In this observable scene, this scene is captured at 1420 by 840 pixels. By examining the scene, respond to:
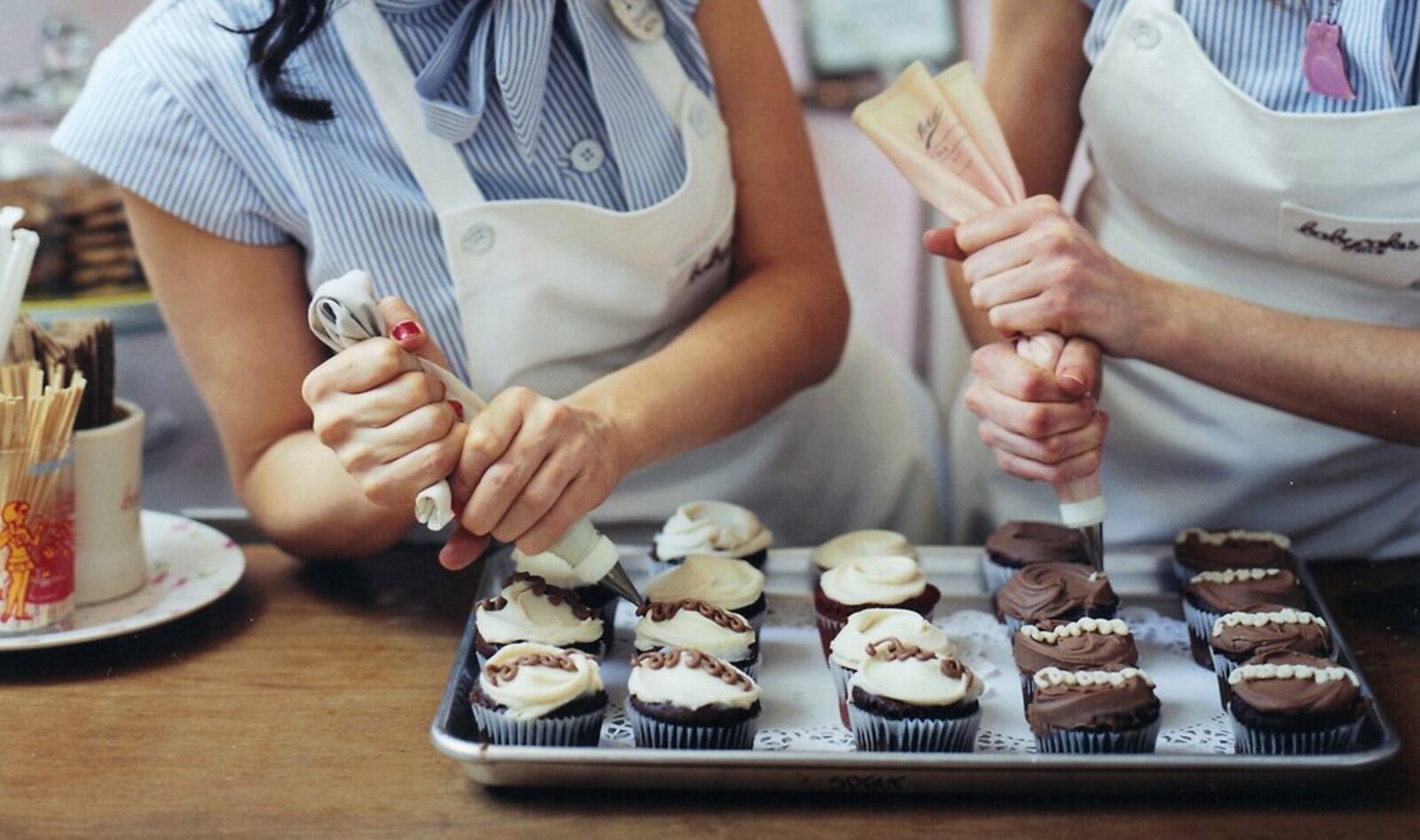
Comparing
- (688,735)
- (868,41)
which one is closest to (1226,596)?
(688,735)

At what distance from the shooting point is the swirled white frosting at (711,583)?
158 centimetres

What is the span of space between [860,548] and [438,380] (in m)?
0.59

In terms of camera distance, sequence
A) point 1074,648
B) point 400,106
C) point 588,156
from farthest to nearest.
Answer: point 588,156 < point 400,106 < point 1074,648

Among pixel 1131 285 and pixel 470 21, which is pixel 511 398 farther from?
pixel 1131 285


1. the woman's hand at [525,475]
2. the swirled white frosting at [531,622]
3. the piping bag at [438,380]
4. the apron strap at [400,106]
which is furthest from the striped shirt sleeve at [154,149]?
the swirled white frosting at [531,622]

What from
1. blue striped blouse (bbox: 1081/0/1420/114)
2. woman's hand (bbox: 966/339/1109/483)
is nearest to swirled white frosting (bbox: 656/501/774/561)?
woman's hand (bbox: 966/339/1109/483)

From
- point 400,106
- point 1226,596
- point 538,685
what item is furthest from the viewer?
point 400,106

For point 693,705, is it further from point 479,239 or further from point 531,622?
point 479,239

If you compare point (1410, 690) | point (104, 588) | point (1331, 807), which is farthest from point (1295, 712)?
point (104, 588)

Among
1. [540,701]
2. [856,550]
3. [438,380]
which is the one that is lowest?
[856,550]

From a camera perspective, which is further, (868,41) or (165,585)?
(868,41)

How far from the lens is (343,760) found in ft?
4.30

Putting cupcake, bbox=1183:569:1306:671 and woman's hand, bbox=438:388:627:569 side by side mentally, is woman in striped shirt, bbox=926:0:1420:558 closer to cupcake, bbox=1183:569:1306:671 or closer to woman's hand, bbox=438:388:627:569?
cupcake, bbox=1183:569:1306:671

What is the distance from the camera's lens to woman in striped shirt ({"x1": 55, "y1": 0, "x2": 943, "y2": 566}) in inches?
63.6
